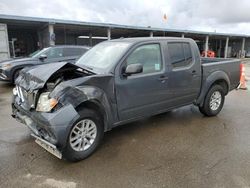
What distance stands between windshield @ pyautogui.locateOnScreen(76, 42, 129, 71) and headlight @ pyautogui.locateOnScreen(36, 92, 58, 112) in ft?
3.47

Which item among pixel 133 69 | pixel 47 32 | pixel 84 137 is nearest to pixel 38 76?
pixel 84 137

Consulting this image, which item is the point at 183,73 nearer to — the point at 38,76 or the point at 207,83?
the point at 207,83

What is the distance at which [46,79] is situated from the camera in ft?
10.6

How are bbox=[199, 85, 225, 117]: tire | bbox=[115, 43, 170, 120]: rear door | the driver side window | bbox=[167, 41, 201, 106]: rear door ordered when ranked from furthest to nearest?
bbox=[199, 85, 225, 117]: tire
bbox=[167, 41, 201, 106]: rear door
the driver side window
bbox=[115, 43, 170, 120]: rear door

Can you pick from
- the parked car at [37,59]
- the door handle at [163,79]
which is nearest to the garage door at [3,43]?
the parked car at [37,59]

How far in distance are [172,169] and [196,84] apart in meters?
2.31

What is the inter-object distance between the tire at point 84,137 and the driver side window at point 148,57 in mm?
1181

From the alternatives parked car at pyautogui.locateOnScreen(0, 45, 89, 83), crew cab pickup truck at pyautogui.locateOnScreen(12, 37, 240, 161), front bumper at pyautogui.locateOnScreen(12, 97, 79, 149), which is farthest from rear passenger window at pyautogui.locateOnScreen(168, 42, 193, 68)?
parked car at pyautogui.locateOnScreen(0, 45, 89, 83)

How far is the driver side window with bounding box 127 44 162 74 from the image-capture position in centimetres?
397

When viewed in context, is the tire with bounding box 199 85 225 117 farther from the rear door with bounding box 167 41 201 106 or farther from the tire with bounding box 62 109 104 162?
the tire with bounding box 62 109 104 162

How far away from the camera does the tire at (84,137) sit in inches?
125

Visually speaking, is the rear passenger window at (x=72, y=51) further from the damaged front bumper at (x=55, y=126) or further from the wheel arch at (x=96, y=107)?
the damaged front bumper at (x=55, y=126)

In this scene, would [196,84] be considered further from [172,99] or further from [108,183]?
[108,183]

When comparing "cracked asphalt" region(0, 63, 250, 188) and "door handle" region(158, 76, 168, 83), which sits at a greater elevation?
"door handle" region(158, 76, 168, 83)
